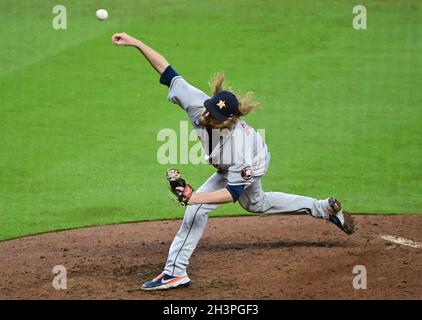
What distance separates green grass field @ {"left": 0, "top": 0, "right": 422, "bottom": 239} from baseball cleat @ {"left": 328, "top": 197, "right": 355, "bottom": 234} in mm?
1226

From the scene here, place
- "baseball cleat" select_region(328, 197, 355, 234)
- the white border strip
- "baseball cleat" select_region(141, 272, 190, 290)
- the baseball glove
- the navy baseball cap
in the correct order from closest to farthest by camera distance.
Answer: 1. the baseball glove
2. the navy baseball cap
3. "baseball cleat" select_region(141, 272, 190, 290)
4. "baseball cleat" select_region(328, 197, 355, 234)
5. the white border strip

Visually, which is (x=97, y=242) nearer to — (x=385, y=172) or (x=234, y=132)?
(x=234, y=132)

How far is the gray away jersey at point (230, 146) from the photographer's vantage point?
6.66 m

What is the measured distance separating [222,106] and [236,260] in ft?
4.98

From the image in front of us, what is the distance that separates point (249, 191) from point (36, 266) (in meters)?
1.90

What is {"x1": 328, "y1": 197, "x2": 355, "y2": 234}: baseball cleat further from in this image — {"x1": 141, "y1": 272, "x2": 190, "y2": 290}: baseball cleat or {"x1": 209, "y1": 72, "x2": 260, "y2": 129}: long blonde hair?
{"x1": 141, "y1": 272, "x2": 190, "y2": 290}: baseball cleat

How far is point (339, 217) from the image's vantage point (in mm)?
7652

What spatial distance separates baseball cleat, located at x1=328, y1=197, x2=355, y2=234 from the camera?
7531 millimetres

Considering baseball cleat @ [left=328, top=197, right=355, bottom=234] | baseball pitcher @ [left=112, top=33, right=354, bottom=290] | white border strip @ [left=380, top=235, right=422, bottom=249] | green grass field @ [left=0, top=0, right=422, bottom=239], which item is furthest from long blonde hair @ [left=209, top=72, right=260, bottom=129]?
green grass field @ [left=0, top=0, right=422, bottom=239]

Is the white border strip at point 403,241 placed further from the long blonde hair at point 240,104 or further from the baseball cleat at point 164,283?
the baseball cleat at point 164,283

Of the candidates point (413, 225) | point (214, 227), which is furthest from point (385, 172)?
point (214, 227)

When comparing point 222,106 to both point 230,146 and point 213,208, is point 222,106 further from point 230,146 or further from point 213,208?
point 213,208

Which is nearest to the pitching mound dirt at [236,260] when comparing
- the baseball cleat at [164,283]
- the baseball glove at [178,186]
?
the baseball cleat at [164,283]

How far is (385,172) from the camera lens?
33.0ft
